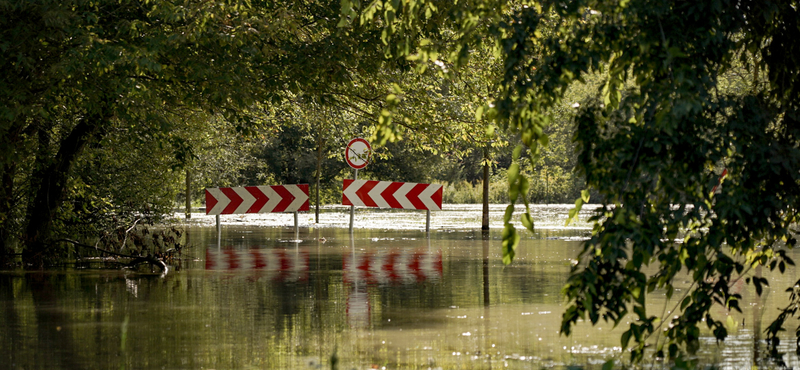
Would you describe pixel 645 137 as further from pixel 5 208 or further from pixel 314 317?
pixel 5 208

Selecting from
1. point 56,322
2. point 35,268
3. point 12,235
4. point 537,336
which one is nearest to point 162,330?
point 56,322

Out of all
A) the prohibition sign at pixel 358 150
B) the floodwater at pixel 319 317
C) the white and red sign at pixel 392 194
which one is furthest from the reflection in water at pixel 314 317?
the white and red sign at pixel 392 194

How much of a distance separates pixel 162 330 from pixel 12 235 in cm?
957

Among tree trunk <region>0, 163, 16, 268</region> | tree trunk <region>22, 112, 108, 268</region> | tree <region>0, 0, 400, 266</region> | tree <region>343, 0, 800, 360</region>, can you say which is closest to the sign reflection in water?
tree <region>0, 0, 400, 266</region>

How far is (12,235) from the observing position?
1706 cm

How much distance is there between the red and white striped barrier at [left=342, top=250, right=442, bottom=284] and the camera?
13023 mm

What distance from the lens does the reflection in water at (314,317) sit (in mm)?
7332

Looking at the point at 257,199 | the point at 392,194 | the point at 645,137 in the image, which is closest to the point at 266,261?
the point at 257,199

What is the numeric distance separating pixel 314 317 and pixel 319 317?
5cm

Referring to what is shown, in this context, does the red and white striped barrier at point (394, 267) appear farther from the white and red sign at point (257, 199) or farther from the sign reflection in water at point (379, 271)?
the white and red sign at point (257, 199)

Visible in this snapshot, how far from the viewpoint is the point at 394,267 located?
48.1 feet

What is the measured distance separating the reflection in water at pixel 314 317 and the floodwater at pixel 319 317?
2 centimetres

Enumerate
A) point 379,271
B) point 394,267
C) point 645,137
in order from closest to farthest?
point 645,137 → point 379,271 → point 394,267

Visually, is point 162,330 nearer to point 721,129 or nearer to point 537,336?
point 537,336
